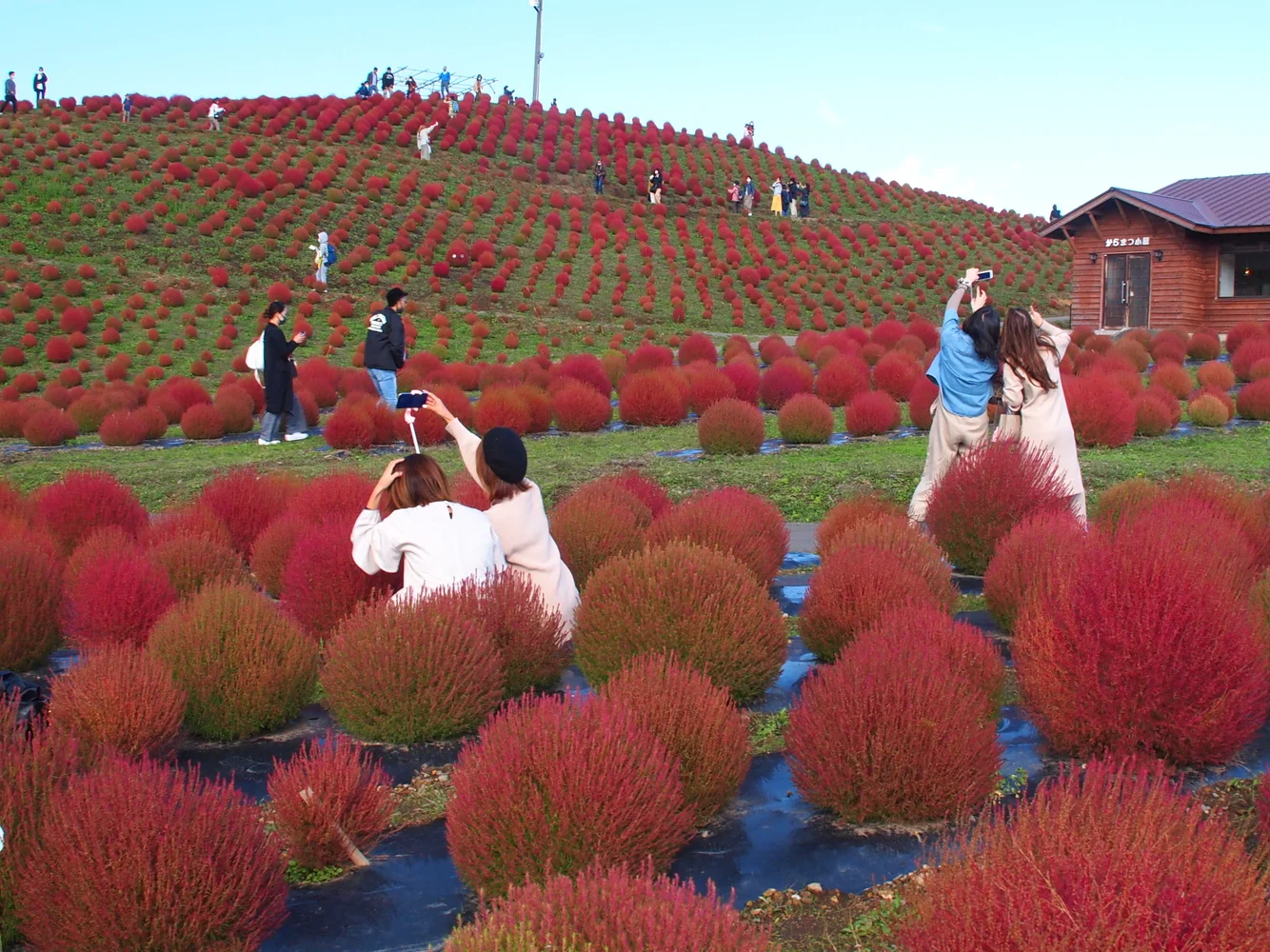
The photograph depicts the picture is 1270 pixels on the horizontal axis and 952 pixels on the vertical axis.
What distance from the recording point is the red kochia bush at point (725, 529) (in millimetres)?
7574

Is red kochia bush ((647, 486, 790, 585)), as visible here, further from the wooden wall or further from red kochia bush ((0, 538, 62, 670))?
the wooden wall

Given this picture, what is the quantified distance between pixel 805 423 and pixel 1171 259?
1768cm

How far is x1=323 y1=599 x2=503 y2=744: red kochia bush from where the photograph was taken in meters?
5.28

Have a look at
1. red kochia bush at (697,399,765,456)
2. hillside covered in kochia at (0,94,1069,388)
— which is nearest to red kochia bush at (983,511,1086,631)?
red kochia bush at (697,399,765,456)

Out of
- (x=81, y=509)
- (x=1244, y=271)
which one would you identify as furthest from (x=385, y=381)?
(x=1244, y=271)

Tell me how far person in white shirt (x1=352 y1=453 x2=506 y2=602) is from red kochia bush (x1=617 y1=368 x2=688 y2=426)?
1128 cm

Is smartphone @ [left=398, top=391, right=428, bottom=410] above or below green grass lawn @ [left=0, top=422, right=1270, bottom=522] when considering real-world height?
above

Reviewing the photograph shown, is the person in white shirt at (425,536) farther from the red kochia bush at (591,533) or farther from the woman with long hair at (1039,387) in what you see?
the woman with long hair at (1039,387)

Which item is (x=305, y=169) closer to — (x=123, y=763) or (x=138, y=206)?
(x=138, y=206)

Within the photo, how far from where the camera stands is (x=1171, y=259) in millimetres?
28859

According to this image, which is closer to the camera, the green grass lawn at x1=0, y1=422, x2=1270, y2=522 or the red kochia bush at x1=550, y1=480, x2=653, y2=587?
the red kochia bush at x1=550, y1=480, x2=653, y2=587

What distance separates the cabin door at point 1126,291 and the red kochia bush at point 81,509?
25.6 metres

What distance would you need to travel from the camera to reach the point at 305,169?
135 feet

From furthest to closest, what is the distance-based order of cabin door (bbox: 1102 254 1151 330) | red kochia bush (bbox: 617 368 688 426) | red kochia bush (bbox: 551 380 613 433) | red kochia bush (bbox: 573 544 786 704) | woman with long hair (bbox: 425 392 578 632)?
cabin door (bbox: 1102 254 1151 330)
red kochia bush (bbox: 617 368 688 426)
red kochia bush (bbox: 551 380 613 433)
woman with long hair (bbox: 425 392 578 632)
red kochia bush (bbox: 573 544 786 704)
